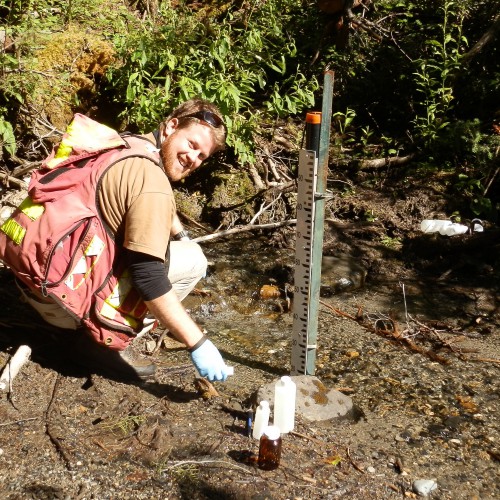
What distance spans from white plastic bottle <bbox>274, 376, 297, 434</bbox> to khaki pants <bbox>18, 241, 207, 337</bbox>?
971mm

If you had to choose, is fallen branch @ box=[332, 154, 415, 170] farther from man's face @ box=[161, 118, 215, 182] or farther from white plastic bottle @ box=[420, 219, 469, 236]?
man's face @ box=[161, 118, 215, 182]

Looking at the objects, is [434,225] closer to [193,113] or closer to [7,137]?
[193,113]

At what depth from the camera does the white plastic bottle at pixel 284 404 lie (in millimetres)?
3348

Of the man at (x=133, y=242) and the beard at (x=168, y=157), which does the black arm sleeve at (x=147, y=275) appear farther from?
the beard at (x=168, y=157)

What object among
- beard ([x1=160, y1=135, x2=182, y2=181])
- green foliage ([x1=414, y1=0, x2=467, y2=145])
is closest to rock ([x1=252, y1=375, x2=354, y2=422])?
beard ([x1=160, y1=135, x2=182, y2=181])

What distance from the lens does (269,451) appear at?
125 inches

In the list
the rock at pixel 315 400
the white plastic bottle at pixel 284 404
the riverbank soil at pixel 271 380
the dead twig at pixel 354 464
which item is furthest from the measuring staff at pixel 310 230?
the dead twig at pixel 354 464

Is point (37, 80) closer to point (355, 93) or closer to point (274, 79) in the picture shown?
point (274, 79)

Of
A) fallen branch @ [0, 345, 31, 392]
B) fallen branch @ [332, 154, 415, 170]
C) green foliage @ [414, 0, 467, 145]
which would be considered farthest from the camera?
fallen branch @ [332, 154, 415, 170]

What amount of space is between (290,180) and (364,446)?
394 centimetres

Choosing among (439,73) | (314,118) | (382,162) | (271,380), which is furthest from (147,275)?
(439,73)

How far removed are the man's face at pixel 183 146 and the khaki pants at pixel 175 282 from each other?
23.6 inches

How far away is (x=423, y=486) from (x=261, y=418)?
0.86m

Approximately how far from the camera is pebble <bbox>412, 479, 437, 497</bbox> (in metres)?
3.19
